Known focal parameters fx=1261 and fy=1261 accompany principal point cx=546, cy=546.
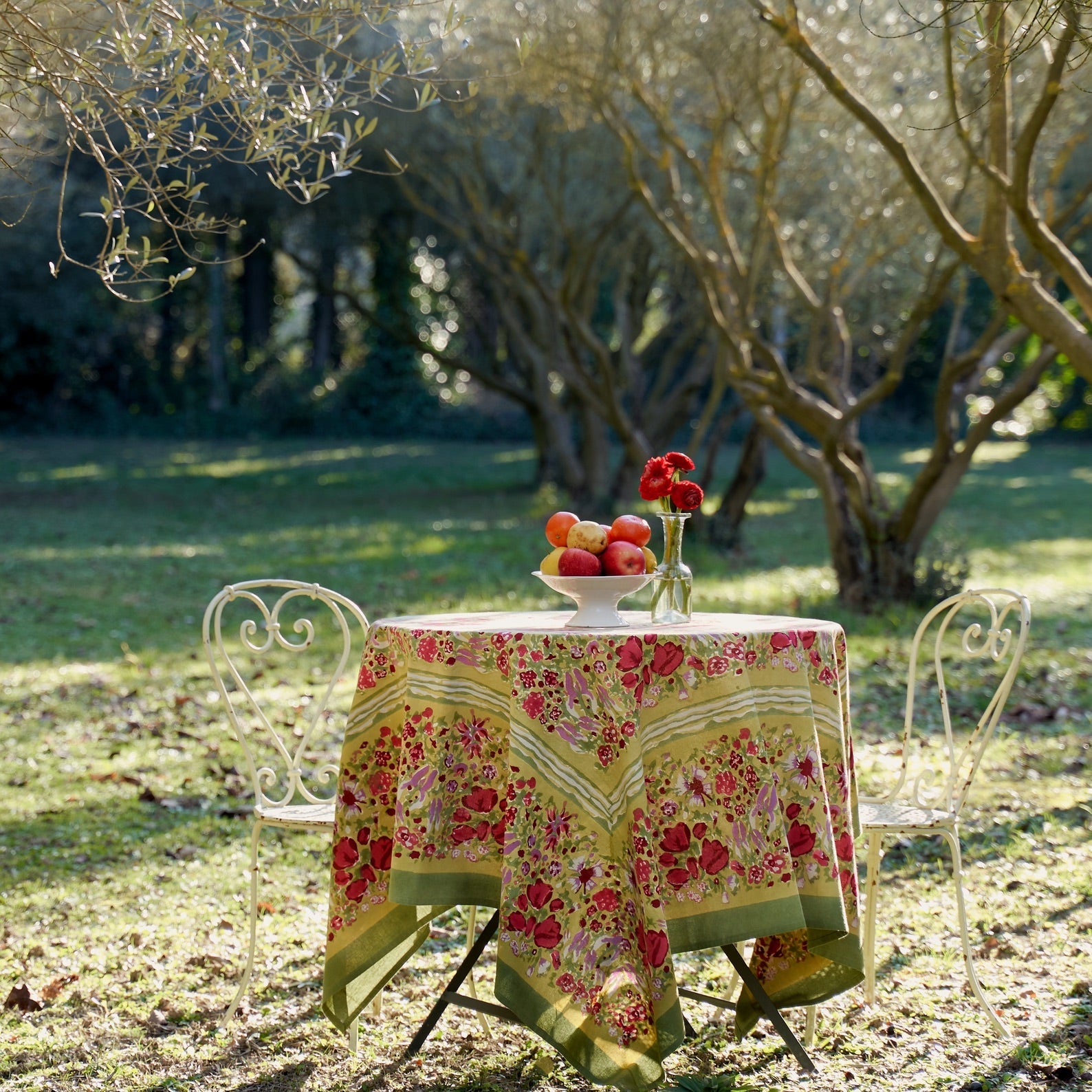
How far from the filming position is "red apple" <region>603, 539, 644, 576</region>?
3.58 m

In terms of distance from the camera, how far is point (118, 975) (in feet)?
13.8

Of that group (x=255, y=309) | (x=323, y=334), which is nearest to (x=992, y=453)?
(x=323, y=334)

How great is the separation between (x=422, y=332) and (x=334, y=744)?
2554 centimetres

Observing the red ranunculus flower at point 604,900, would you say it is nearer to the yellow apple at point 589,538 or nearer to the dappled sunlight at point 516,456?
the yellow apple at point 589,538

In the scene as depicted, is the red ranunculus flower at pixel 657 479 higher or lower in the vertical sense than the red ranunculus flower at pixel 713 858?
higher

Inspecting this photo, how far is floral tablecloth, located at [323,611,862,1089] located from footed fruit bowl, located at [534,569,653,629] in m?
0.15

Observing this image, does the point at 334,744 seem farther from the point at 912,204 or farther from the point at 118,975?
the point at 912,204

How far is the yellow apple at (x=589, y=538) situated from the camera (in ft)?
11.9

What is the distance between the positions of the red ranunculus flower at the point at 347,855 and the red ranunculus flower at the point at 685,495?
1380mm

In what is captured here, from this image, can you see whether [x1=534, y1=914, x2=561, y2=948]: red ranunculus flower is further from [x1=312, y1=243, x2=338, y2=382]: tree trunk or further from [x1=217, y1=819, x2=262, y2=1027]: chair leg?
[x1=312, y1=243, x2=338, y2=382]: tree trunk

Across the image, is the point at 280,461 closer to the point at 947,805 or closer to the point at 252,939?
the point at 252,939

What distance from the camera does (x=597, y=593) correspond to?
359 cm

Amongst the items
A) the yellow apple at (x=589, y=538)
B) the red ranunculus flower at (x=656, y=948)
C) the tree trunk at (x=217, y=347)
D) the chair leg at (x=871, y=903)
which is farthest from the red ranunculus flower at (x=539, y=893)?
the tree trunk at (x=217, y=347)

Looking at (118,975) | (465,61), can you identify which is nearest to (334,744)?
(118,975)
